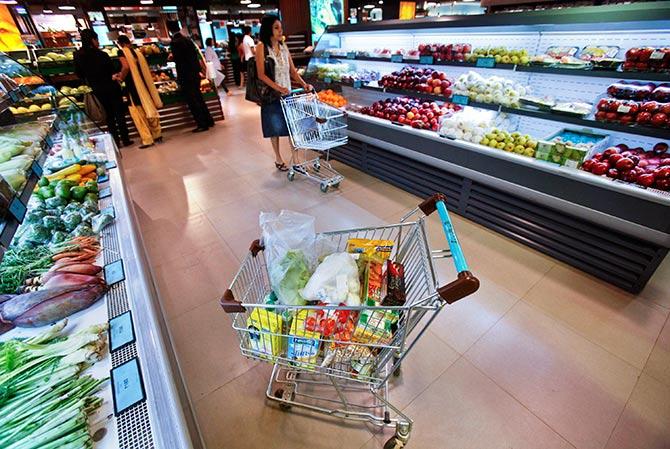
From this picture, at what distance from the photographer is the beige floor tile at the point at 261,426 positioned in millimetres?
1446

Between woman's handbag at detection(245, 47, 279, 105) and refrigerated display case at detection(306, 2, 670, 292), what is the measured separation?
3.61ft

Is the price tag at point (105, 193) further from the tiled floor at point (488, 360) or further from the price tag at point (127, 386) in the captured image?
the price tag at point (127, 386)

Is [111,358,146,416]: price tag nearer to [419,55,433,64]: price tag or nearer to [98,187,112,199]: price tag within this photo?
[98,187,112,199]: price tag

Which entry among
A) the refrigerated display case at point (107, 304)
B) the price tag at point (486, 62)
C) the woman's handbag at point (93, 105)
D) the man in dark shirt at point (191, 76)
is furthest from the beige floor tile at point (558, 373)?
the woman's handbag at point (93, 105)

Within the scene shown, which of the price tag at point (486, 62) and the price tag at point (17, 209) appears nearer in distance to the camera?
the price tag at point (17, 209)

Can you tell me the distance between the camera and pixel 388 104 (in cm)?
368

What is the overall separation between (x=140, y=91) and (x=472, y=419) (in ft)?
20.4

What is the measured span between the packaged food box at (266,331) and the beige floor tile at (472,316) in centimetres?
115

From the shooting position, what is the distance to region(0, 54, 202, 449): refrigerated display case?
0.85 metres

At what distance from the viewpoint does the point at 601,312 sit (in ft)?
6.65

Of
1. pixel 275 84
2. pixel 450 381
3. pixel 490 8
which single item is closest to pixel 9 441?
pixel 450 381

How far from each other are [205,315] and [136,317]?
1013mm

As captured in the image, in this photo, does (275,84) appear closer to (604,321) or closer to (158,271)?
(158,271)

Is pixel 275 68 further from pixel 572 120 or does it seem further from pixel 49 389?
pixel 49 389
